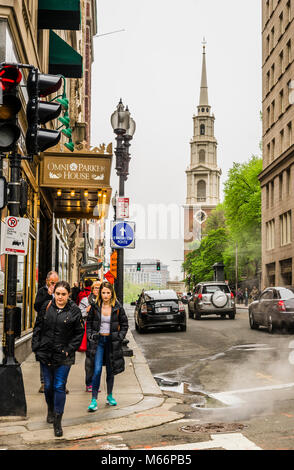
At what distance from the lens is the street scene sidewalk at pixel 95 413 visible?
696 centimetres

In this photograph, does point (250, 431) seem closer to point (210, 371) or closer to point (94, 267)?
point (210, 371)

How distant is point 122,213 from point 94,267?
3055 cm

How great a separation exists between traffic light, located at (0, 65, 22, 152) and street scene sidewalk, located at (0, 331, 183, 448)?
11.5 ft

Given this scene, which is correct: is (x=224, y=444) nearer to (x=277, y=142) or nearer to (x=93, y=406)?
(x=93, y=406)

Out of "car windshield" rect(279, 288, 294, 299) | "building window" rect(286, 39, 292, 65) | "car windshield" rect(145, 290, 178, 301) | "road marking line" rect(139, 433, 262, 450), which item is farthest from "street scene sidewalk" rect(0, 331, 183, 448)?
"building window" rect(286, 39, 292, 65)

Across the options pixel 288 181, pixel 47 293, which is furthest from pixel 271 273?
pixel 47 293

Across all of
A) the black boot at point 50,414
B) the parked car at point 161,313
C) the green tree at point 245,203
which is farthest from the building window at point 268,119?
the black boot at point 50,414

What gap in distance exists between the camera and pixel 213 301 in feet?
96.3

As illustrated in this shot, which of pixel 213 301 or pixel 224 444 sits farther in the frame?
pixel 213 301

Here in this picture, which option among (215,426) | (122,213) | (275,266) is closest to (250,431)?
(215,426)

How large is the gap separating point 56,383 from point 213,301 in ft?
74.3

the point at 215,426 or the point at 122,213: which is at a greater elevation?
the point at 122,213

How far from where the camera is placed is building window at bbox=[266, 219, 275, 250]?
53594 mm

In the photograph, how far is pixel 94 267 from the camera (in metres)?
46.0
